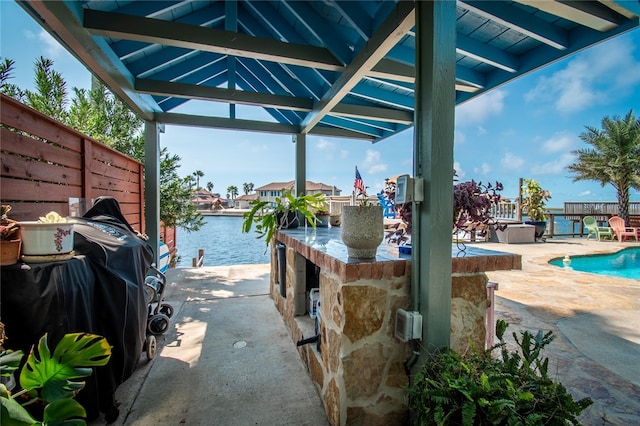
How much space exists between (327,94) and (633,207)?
17.1 m

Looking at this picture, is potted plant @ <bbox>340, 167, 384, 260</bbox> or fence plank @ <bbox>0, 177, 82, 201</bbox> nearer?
potted plant @ <bbox>340, 167, 384, 260</bbox>

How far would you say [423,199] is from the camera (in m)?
1.68

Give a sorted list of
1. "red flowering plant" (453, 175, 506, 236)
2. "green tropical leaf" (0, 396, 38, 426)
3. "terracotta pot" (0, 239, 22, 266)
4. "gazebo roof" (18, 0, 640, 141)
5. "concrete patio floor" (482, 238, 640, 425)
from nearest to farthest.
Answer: "green tropical leaf" (0, 396, 38, 426)
"terracotta pot" (0, 239, 22, 266)
"red flowering plant" (453, 175, 506, 236)
"concrete patio floor" (482, 238, 640, 425)
"gazebo roof" (18, 0, 640, 141)

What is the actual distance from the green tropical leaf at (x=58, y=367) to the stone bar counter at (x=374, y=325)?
1.14 metres

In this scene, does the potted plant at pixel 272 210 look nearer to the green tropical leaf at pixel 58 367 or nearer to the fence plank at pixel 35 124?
the fence plank at pixel 35 124

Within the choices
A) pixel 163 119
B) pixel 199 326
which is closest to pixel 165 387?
pixel 199 326

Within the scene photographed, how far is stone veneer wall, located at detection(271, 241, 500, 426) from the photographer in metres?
1.69

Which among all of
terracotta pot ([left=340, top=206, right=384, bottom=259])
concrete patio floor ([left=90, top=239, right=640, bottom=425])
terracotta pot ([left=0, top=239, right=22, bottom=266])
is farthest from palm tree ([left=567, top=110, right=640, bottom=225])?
terracotta pot ([left=0, top=239, right=22, bottom=266])

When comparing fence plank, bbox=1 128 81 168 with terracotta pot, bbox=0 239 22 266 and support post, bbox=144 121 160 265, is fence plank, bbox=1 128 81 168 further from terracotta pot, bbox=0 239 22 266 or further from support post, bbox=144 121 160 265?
support post, bbox=144 121 160 265

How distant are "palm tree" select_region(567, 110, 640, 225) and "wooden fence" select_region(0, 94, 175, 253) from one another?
56.6 feet

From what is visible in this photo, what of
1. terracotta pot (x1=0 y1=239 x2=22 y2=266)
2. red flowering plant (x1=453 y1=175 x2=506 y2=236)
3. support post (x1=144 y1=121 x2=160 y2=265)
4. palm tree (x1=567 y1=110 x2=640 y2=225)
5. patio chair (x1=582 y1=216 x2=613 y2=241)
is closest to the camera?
terracotta pot (x1=0 y1=239 x2=22 y2=266)

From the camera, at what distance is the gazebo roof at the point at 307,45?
2193 millimetres

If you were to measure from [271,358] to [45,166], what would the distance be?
239cm

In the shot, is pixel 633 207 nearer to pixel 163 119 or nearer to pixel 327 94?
pixel 327 94
